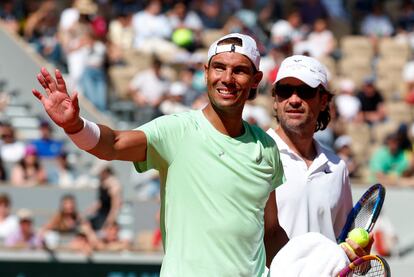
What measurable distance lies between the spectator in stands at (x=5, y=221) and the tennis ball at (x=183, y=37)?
558 cm

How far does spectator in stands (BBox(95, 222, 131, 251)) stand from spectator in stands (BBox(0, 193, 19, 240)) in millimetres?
945

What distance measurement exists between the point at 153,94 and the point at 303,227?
10.7 m

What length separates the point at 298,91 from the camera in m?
6.57

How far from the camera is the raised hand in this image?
196 inches

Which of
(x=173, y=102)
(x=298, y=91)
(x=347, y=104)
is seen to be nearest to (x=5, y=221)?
(x=173, y=102)

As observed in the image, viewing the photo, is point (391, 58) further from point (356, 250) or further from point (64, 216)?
point (356, 250)

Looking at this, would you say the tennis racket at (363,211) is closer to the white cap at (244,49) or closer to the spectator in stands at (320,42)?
the white cap at (244,49)

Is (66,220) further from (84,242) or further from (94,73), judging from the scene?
(94,73)

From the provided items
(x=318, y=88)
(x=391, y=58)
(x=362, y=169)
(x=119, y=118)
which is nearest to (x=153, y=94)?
(x=119, y=118)

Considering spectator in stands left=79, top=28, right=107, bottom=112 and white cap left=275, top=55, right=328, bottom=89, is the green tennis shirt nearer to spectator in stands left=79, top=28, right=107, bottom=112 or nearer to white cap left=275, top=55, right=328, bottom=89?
white cap left=275, top=55, right=328, bottom=89

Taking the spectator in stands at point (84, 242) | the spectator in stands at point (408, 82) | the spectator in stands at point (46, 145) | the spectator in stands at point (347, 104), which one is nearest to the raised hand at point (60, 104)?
the spectator in stands at point (84, 242)

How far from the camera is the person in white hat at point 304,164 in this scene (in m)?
6.50

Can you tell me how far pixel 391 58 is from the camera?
19.4 m

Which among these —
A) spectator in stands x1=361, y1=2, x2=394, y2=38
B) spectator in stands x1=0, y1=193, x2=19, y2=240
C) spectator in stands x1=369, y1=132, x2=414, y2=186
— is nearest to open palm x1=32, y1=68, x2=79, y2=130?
spectator in stands x1=0, y1=193, x2=19, y2=240
